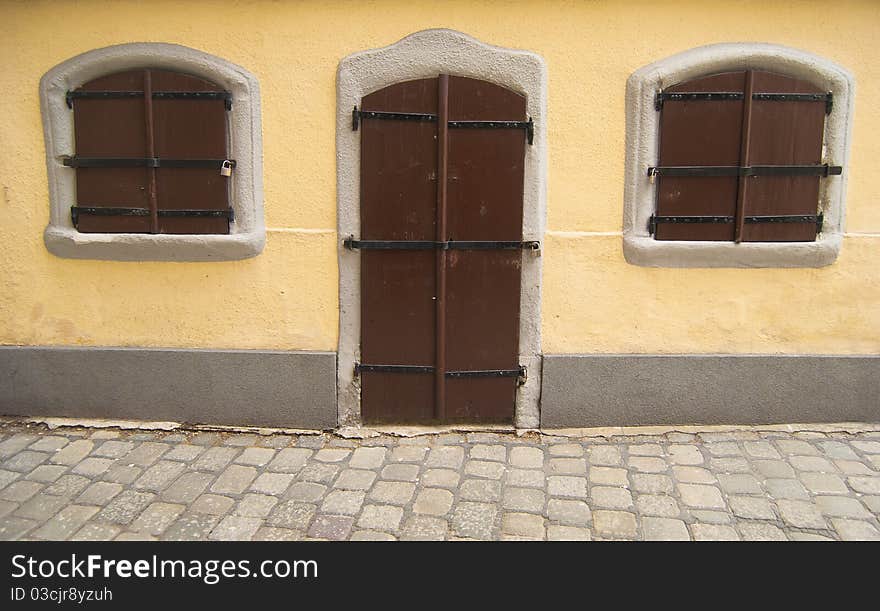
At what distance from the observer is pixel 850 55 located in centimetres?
414

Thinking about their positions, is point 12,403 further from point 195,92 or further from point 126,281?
point 195,92

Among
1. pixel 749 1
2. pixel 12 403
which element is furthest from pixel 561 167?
pixel 12 403

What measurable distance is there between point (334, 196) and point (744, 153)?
2646 mm

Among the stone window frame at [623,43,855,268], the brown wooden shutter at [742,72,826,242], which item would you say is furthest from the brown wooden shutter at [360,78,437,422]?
the brown wooden shutter at [742,72,826,242]

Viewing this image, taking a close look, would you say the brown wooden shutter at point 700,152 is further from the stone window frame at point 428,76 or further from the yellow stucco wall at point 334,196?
the stone window frame at point 428,76

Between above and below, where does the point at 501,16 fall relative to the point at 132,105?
above

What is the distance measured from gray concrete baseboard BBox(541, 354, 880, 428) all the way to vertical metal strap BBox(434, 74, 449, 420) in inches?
27.5

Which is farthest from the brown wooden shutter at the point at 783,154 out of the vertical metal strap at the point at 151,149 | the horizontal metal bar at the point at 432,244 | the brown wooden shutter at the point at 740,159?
the vertical metal strap at the point at 151,149

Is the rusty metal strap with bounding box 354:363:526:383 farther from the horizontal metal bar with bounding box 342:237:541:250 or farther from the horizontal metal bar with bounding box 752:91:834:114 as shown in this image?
the horizontal metal bar with bounding box 752:91:834:114

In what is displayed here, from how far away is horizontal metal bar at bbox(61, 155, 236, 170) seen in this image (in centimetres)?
421

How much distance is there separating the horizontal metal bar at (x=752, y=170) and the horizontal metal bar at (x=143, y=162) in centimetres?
282

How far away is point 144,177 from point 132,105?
18.3 inches

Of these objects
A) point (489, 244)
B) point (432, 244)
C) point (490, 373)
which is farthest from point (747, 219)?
point (432, 244)

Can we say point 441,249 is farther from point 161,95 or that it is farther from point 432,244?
point 161,95
